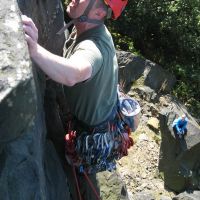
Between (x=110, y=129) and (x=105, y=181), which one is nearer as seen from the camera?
(x=110, y=129)

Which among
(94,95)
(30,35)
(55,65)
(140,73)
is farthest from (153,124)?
(30,35)

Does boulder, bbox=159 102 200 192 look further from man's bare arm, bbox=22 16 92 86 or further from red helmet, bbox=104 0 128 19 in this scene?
man's bare arm, bbox=22 16 92 86

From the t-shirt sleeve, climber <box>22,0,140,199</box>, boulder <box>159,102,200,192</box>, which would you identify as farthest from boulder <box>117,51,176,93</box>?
the t-shirt sleeve

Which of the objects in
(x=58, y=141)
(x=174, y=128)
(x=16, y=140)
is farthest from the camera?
(x=174, y=128)

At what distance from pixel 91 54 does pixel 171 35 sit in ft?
30.2

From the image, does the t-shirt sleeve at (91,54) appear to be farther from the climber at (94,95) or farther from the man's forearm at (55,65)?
the man's forearm at (55,65)

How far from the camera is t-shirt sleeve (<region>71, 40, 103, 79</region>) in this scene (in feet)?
11.1

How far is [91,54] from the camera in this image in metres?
3.46

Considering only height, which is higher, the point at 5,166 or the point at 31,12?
the point at 31,12

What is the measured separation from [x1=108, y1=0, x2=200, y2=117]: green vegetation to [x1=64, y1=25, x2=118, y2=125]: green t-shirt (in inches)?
300

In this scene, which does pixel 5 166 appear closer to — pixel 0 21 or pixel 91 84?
pixel 0 21

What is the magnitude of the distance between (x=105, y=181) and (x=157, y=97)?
553 cm

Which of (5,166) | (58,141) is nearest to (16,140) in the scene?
(5,166)

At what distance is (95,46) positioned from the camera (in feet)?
12.0
